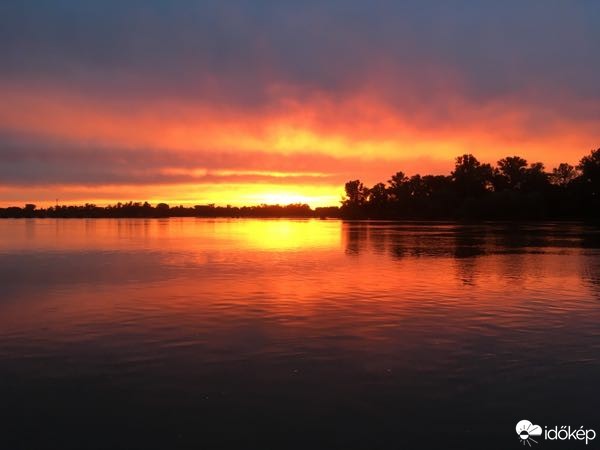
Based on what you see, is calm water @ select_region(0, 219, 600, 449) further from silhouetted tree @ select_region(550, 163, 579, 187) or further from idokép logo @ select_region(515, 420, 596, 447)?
silhouetted tree @ select_region(550, 163, 579, 187)

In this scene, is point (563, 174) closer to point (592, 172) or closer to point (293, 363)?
point (592, 172)

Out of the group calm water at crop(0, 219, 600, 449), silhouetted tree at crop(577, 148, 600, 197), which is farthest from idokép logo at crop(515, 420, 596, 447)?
silhouetted tree at crop(577, 148, 600, 197)

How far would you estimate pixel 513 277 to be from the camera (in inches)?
1367

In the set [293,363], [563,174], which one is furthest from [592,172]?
[293,363]

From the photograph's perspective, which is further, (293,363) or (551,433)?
(293,363)

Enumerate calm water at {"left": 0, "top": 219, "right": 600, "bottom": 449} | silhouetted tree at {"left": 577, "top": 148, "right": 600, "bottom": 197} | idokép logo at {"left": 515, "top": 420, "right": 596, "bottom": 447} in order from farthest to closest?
silhouetted tree at {"left": 577, "top": 148, "right": 600, "bottom": 197} → calm water at {"left": 0, "top": 219, "right": 600, "bottom": 449} → idokép logo at {"left": 515, "top": 420, "right": 596, "bottom": 447}

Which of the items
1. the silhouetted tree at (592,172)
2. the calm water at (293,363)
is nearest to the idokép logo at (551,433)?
the calm water at (293,363)

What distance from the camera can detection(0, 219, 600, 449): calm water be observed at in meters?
11.1

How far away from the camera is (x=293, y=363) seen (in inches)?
602

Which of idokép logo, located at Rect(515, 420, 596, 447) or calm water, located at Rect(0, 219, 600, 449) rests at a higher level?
calm water, located at Rect(0, 219, 600, 449)

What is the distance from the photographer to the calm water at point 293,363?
11094mm

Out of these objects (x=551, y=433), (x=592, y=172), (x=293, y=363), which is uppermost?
(x=592, y=172)

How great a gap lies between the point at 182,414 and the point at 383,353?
22.4 ft

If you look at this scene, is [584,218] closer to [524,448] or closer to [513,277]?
[513,277]
